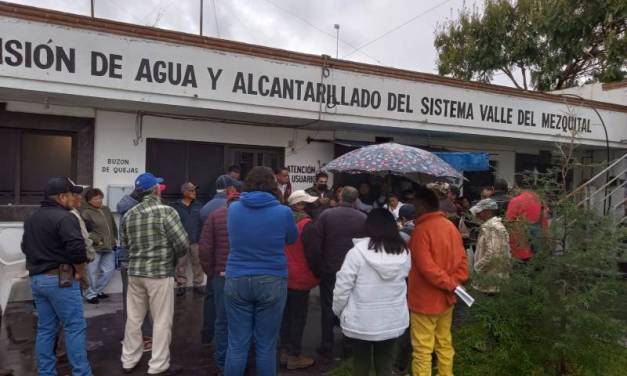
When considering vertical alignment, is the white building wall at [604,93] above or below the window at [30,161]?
above

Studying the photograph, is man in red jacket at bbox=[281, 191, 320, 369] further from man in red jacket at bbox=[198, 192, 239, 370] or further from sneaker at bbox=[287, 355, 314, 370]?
man in red jacket at bbox=[198, 192, 239, 370]

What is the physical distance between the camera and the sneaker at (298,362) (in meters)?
4.62

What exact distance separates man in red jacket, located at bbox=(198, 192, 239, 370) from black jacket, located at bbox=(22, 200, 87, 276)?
3.36ft

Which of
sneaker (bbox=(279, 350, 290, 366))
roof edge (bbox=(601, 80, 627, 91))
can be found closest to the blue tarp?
sneaker (bbox=(279, 350, 290, 366))

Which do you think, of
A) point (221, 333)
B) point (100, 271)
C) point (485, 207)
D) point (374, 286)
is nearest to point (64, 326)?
point (221, 333)

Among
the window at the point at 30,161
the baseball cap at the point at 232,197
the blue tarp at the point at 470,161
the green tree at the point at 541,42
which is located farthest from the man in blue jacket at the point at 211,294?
the green tree at the point at 541,42

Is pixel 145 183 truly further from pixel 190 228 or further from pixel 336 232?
pixel 190 228

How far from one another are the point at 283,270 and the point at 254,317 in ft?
1.35

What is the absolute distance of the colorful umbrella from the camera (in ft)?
12.9

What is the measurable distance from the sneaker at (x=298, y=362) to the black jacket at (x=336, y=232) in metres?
0.91

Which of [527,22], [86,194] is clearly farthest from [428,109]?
[527,22]

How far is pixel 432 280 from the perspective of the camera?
371 cm

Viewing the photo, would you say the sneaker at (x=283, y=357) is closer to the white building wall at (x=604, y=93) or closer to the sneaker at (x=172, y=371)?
the sneaker at (x=172, y=371)

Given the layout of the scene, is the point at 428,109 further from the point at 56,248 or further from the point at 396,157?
the point at 56,248
